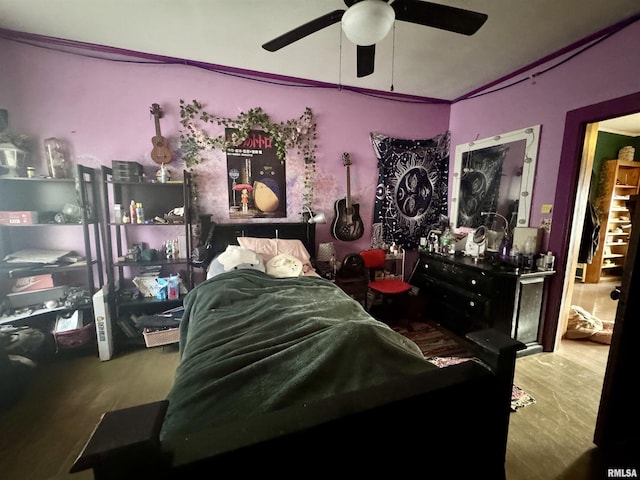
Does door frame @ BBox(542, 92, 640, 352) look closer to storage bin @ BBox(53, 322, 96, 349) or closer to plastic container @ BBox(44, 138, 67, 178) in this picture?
storage bin @ BBox(53, 322, 96, 349)

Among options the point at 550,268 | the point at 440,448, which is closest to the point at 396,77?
the point at 550,268

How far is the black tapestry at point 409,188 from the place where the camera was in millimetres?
3385

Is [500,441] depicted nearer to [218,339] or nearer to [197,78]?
[218,339]

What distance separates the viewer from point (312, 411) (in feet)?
2.22

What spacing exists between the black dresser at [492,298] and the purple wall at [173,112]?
3.53ft

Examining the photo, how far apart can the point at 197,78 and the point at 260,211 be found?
1371mm

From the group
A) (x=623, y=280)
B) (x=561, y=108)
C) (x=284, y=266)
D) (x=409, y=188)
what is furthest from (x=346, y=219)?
(x=623, y=280)

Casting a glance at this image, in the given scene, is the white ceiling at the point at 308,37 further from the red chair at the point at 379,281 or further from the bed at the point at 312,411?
the bed at the point at 312,411

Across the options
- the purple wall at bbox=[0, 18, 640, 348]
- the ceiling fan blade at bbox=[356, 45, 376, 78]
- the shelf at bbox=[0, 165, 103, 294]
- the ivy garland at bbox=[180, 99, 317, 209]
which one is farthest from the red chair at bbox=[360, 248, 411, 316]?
the shelf at bbox=[0, 165, 103, 294]

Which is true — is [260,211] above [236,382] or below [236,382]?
above

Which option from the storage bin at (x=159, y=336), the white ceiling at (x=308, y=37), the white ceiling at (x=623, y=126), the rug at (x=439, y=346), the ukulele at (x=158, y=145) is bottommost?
the rug at (x=439, y=346)

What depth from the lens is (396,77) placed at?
9.39ft

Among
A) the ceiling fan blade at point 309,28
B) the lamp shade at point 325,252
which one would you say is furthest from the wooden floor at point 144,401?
the ceiling fan blade at point 309,28

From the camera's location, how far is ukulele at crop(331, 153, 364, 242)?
3197mm
